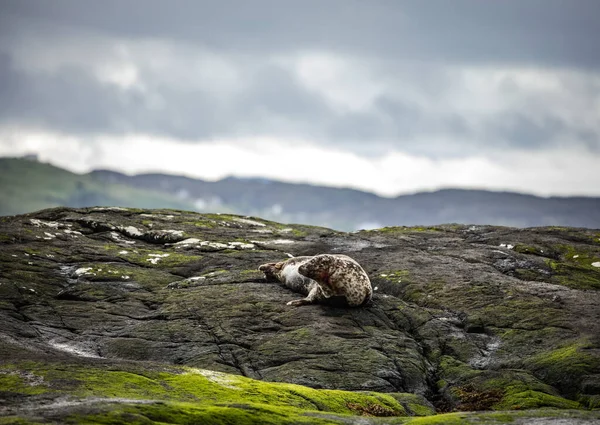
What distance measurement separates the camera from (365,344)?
125ft

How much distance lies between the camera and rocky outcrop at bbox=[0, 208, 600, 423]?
3016cm

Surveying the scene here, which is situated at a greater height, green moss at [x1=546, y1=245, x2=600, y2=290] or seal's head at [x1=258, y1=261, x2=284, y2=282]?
green moss at [x1=546, y1=245, x2=600, y2=290]

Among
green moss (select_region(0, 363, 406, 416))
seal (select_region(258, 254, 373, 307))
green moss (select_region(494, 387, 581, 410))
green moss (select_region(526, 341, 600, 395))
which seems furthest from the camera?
seal (select_region(258, 254, 373, 307))

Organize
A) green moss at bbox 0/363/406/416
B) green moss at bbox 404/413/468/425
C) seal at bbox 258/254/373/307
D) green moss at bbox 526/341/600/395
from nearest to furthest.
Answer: green moss at bbox 404/413/468/425
green moss at bbox 0/363/406/416
green moss at bbox 526/341/600/395
seal at bbox 258/254/373/307

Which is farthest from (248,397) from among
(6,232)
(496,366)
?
(6,232)

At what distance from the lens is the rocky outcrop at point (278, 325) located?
3016 cm

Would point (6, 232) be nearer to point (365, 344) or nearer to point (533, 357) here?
point (365, 344)

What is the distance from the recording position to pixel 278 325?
39.9 meters

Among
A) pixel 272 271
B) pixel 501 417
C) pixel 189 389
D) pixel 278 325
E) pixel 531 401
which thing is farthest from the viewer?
pixel 272 271

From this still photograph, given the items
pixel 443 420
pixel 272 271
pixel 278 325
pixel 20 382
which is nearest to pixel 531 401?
pixel 443 420

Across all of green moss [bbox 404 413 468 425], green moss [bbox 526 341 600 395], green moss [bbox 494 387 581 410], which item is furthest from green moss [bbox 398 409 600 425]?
green moss [bbox 526 341 600 395]

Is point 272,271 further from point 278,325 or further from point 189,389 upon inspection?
point 189,389

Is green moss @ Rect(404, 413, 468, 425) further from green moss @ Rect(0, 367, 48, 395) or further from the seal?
the seal

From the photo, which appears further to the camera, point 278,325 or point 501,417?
point 278,325
